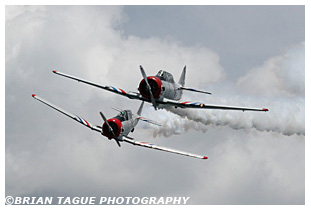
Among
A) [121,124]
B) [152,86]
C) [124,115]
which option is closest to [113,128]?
[121,124]

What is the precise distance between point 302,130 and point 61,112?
23844 millimetres

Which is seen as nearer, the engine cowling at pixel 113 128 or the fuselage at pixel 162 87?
the fuselage at pixel 162 87

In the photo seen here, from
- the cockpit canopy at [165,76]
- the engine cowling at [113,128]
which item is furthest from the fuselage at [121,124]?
the cockpit canopy at [165,76]

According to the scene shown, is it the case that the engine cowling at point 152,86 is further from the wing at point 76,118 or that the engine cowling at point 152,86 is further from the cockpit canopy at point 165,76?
the wing at point 76,118

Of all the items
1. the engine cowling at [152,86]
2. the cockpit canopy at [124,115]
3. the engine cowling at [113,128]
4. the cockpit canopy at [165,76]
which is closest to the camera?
the engine cowling at [152,86]

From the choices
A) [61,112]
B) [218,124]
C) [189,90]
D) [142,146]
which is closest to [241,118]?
[218,124]

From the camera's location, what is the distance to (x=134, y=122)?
66938 mm

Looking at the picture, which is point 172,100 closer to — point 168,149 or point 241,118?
point 168,149

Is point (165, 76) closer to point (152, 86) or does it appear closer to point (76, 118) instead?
point (152, 86)

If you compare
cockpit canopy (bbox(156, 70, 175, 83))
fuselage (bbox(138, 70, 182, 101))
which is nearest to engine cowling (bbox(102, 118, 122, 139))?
fuselage (bbox(138, 70, 182, 101))

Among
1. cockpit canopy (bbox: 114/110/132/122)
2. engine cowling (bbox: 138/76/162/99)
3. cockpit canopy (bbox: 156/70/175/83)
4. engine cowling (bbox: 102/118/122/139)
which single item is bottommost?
engine cowling (bbox: 102/118/122/139)

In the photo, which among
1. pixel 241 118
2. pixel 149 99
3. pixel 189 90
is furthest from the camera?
pixel 241 118

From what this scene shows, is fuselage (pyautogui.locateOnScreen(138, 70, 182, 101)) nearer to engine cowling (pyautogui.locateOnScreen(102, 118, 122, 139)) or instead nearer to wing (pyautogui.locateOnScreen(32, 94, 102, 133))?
engine cowling (pyautogui.locateOnScreen(102, 118, 122, 139))

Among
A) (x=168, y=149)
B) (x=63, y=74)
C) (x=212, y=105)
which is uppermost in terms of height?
(x=63, y=74)
